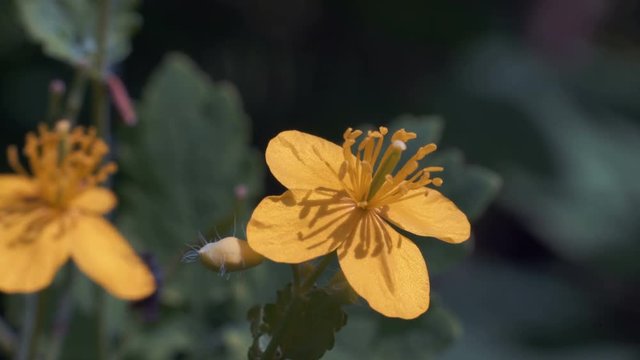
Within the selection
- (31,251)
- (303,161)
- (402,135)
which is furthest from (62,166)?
(402,135)

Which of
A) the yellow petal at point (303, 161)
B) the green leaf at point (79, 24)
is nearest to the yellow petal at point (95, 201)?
the green leaf at point (79, 24)

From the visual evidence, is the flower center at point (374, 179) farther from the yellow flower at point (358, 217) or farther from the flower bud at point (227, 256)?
the flower bud at point (227, 256)

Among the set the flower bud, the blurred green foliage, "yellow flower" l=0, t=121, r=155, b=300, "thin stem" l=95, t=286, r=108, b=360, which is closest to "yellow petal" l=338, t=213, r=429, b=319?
the flower bud

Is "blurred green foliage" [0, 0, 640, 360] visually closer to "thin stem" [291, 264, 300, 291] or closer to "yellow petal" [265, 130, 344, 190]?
"yellow petal" [265, 130, 344, 190]

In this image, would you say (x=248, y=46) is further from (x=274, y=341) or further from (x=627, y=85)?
(x=274, y=341)

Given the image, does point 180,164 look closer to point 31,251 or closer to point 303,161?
point 31,251

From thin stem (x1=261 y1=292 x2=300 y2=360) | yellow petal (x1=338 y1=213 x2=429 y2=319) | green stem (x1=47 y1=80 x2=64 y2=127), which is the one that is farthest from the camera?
green stem (x1=47 y1=80 x2=64 y2=127)

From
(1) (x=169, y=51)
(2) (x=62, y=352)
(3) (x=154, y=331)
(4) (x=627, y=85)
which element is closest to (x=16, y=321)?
(2) (x=62, y=352)
